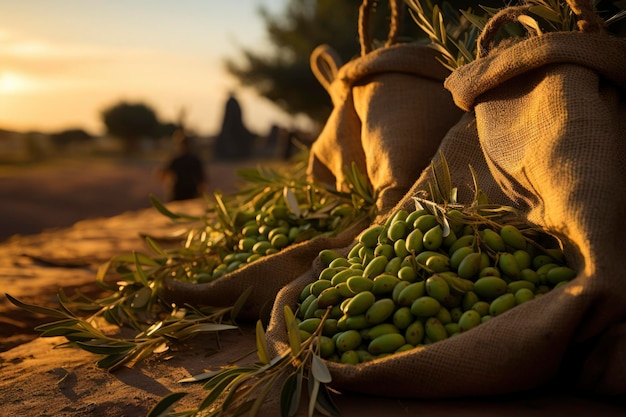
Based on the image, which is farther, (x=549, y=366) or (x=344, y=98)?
(x=344, y=98)

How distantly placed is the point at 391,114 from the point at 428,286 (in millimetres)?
1105

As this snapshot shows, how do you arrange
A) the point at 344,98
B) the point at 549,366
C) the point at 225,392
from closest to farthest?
the point at 549,366 → the point at 225,392 → the point at 344,98

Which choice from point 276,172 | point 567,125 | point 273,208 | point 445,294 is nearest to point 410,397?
point 445,294

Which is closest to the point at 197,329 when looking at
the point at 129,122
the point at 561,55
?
the point at 561,55

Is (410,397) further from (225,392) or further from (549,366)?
(225,392)

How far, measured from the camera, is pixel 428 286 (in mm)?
1830

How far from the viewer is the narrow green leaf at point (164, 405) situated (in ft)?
5.62

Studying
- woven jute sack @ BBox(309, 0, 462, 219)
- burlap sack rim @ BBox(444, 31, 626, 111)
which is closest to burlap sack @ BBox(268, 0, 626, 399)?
burlap sack rim @ BBox(444, 31, 626, 111)

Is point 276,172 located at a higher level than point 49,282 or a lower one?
higher

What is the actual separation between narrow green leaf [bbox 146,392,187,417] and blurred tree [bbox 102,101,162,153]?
37.5 m

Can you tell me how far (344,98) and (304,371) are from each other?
1.48 meters

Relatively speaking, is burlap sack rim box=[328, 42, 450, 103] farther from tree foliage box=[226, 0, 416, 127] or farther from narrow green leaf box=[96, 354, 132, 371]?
tree foliage box=[226, 0, 416, 127]

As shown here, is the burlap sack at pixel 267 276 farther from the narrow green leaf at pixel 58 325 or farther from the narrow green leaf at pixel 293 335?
the narrow green leaf at pixel 293 335

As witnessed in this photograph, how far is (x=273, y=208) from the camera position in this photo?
9.41 ft
